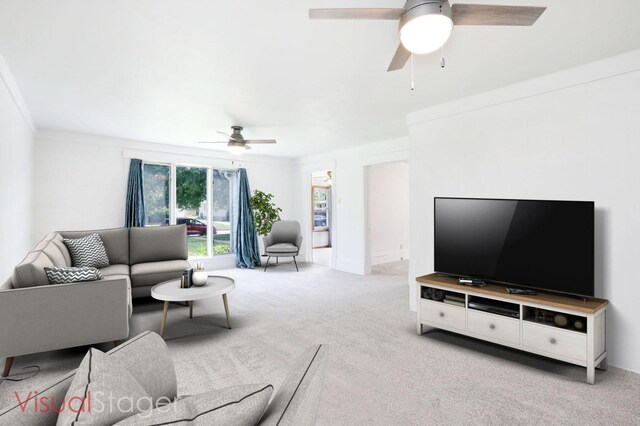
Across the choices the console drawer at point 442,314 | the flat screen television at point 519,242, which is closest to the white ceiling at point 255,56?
the flat screen television at point 519,242

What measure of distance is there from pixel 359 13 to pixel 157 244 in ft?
14.9

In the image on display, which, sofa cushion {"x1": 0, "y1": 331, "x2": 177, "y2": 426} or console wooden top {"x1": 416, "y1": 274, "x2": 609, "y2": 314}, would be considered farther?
console wooden top {"x1": 416, "y1": 274, "x2": 609, "y2": 314}

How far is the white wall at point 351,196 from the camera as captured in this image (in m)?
6.14

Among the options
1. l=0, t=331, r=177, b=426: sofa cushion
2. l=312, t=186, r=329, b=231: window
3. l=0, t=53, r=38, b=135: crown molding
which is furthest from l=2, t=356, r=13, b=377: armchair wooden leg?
l=312, t=186, r=329, b=231: window

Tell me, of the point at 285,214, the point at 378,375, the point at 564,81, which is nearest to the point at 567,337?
the point at 378,375

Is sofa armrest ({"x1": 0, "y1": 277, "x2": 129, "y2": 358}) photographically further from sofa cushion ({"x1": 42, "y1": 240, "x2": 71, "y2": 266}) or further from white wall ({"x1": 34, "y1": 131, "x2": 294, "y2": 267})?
white wall ({"x1": 34, "y1": 131, "x2": 294, "y2": 267})

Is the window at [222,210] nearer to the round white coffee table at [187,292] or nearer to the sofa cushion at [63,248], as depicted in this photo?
the sofa cushion at [63,248]

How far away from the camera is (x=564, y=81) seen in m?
2.93

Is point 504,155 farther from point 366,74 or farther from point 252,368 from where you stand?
point 252,368

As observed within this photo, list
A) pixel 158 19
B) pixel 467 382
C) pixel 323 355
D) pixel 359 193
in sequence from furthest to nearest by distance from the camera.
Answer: pixel 359 193, pixel 467 382, pixel 158 19, pixel 323 355

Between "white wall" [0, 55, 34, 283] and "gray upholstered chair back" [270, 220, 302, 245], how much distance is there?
412 centimetres

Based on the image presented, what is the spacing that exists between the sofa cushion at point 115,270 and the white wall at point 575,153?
13.1 feet

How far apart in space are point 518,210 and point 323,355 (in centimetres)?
261

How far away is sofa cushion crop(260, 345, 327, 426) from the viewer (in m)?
0.81
